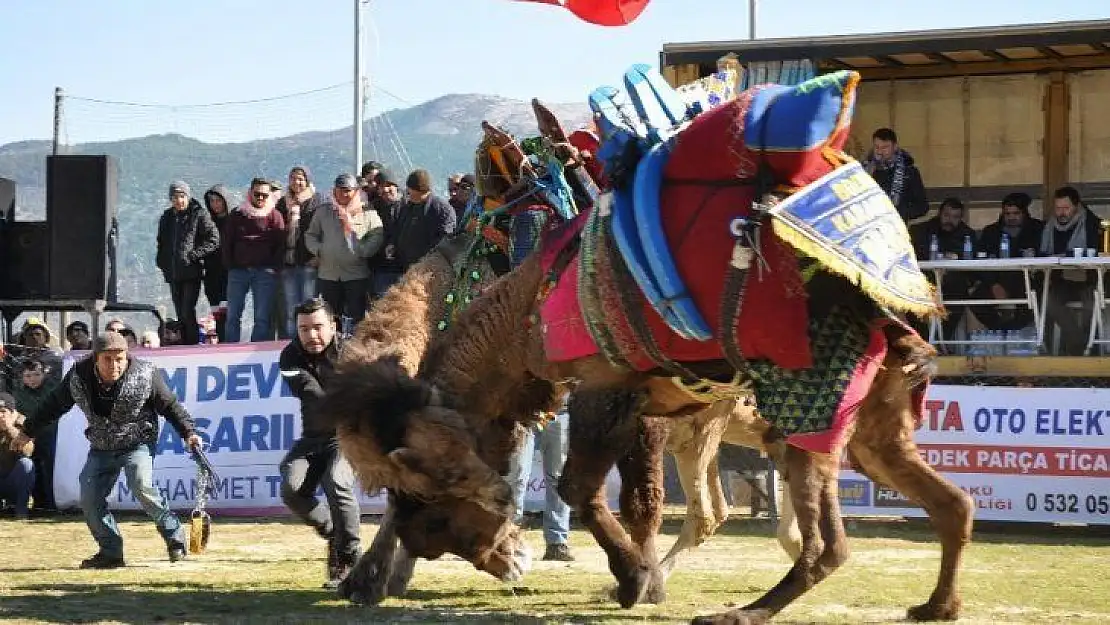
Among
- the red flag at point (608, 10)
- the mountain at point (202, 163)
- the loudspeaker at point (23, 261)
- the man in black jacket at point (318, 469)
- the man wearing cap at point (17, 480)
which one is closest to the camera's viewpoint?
the man in black jacket at point (318, 469)

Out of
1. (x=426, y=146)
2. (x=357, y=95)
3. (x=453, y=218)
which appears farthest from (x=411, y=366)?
(x=426, y=146)

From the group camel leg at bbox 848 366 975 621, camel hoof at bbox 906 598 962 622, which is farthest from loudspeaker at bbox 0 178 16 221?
camel hoof at bbox 906 598 962 622

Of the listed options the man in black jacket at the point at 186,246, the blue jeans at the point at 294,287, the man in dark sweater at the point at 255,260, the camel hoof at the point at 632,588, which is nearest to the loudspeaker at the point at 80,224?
the man in black jacket at the point at 186,246

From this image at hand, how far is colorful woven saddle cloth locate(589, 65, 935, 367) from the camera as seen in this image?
21.8 ft

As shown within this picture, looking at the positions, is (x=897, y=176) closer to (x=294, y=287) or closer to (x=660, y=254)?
(x=294, y=287)

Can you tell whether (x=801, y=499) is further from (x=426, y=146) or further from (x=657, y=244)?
(x=426, y=146)

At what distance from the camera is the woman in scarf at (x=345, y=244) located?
47.8 ft

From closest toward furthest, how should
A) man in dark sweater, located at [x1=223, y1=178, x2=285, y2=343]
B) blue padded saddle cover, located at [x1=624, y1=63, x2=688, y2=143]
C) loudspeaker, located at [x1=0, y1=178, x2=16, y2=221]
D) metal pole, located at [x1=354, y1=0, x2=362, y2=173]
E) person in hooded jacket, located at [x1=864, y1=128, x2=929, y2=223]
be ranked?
blue padded saddle cover, located at [x1=624, y1=63, x2=688, y2=143], person in hooded jacket, located at [x1=864, y1=128, x2=929, y2=223], man in dark sweater, located at [x1=223, y1=178, x2=285, y2=343], loudspeaker, located at [x1=0, y1=178, x2=16, y2=221], metal pole, located at [x1=354, y1=0, x2=362, y2=173]

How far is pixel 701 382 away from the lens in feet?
24.7

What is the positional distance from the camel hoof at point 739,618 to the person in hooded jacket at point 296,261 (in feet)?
28.7

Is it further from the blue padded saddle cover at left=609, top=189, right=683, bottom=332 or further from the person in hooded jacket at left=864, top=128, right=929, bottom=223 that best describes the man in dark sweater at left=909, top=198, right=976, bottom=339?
the blue padded saddle cover at left=609, top=189, right=683, bottom=332

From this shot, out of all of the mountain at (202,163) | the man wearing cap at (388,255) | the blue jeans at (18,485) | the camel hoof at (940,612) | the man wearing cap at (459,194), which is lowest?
the blue jeans at (18,485)

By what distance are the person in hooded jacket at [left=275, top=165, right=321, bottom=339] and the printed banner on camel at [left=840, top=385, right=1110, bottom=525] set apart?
17.4 ft

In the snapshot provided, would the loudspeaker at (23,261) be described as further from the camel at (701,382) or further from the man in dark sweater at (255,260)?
the camel at (701,382)
